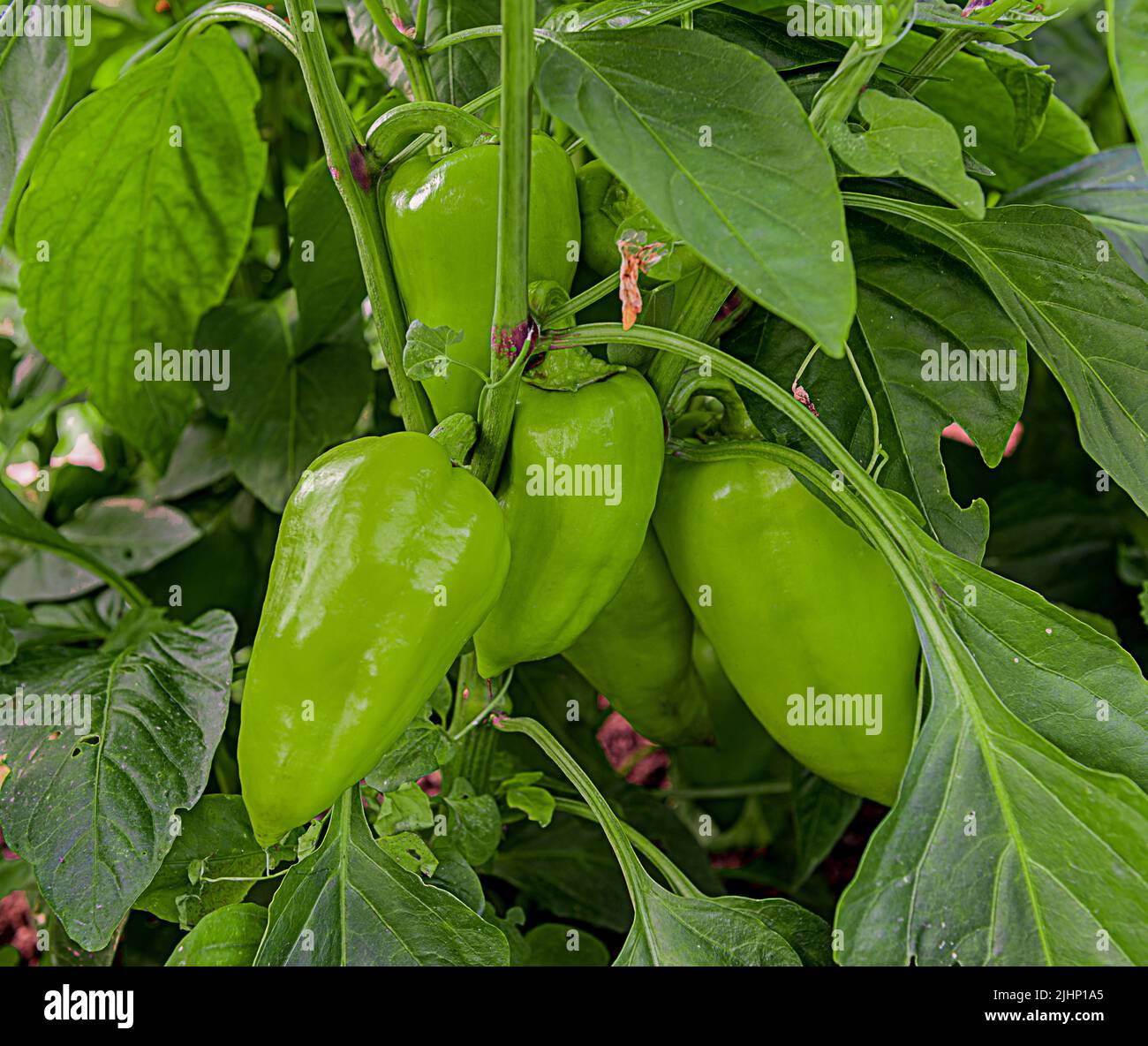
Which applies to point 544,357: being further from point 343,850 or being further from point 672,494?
point 343,850

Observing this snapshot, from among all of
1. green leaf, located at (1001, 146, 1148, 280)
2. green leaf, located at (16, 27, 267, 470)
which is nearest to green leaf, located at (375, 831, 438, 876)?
green leaf, located at (16, 27, 267, 470)

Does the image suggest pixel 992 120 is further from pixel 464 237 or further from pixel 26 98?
pixel 26 98

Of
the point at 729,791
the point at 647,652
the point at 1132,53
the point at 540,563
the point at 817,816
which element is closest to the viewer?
the point at 1132,53

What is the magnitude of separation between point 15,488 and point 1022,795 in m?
0.83

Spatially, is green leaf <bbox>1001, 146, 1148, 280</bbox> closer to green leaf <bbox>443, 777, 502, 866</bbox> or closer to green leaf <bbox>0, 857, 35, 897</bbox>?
green leaf <bbox>443, 777, 502, 866</bbox>

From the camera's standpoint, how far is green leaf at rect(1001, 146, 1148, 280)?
0.59 meters

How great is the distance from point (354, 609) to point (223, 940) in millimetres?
167

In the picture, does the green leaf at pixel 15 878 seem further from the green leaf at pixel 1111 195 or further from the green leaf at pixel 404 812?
the green leaf at pixel 1111 195

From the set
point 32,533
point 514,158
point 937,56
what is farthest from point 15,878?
point 937,56

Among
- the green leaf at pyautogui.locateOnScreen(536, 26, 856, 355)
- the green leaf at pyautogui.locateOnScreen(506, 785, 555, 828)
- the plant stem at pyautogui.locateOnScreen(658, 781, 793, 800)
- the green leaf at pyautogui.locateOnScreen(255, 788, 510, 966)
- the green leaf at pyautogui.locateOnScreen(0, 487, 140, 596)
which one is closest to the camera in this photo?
the green leaf at pyautogui.locateOnScreen(536, 26, 856, 355)

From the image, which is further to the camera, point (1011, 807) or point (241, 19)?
point (241, 19)

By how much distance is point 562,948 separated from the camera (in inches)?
23.3

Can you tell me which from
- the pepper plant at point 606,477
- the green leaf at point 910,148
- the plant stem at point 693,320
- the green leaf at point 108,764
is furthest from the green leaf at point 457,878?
the green leaf at point 910,148
